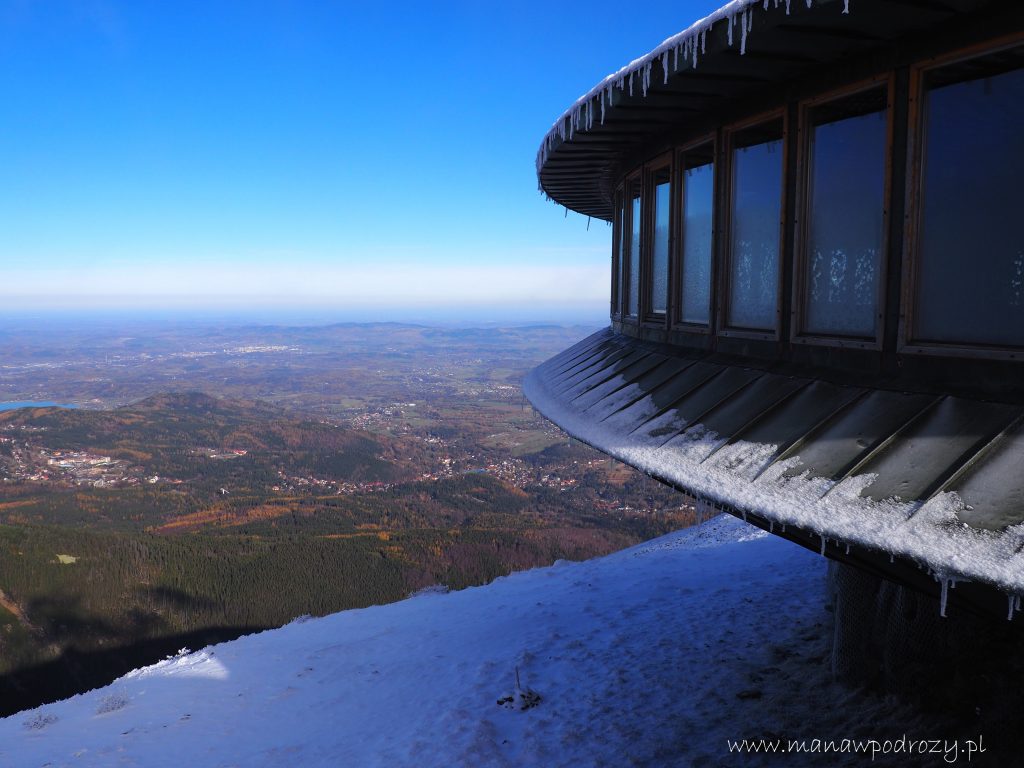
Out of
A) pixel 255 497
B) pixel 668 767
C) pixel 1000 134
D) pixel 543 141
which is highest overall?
pixel 543 141

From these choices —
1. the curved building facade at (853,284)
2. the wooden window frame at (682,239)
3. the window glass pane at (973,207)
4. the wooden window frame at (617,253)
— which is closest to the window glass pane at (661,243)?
the wooden window frame at (682,239)

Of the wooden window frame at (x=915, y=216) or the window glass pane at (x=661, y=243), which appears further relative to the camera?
the window glass pane at (x=661, y=243)

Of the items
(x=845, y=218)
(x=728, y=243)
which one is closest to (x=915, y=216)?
(x=845, y=218)

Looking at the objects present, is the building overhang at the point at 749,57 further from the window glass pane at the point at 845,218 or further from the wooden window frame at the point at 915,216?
the window glass pane at the point at 845,218

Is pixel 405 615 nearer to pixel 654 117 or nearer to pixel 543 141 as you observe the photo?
pixel 543 141

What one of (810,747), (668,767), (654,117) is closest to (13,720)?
(668,767)

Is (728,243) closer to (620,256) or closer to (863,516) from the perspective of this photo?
(863,516)
